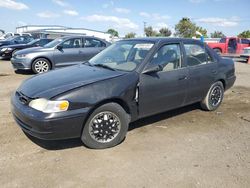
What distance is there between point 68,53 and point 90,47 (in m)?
1.10

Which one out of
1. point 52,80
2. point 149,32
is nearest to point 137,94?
point 52,80

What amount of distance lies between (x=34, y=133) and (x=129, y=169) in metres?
1.34

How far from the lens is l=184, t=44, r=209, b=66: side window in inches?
200

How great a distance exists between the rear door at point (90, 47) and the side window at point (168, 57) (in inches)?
253

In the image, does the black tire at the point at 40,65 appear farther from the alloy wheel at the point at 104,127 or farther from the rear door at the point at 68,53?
the alloy wheel at the point at 104,127

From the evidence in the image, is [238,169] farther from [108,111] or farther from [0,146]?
[0,146]

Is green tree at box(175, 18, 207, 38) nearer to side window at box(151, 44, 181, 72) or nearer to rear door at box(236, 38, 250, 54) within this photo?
rear door at box(236, 38, 250, 54)

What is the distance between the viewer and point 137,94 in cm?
414

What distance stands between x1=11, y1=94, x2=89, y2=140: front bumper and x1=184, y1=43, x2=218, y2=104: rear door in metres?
2.33

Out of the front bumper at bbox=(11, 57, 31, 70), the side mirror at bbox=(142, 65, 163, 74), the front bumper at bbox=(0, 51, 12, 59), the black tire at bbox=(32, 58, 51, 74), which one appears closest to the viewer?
the side mirror at bbox=(142, 65, 163, 74)

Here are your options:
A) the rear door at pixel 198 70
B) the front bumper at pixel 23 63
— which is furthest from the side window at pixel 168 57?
the front bumper at pixel 23 63

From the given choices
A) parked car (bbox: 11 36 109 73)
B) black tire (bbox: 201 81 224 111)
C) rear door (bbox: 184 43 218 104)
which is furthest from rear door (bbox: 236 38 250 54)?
rear door (bbox: 184 43 218 104)

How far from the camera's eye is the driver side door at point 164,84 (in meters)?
4.25

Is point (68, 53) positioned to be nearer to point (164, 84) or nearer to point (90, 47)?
point (90, 47)
